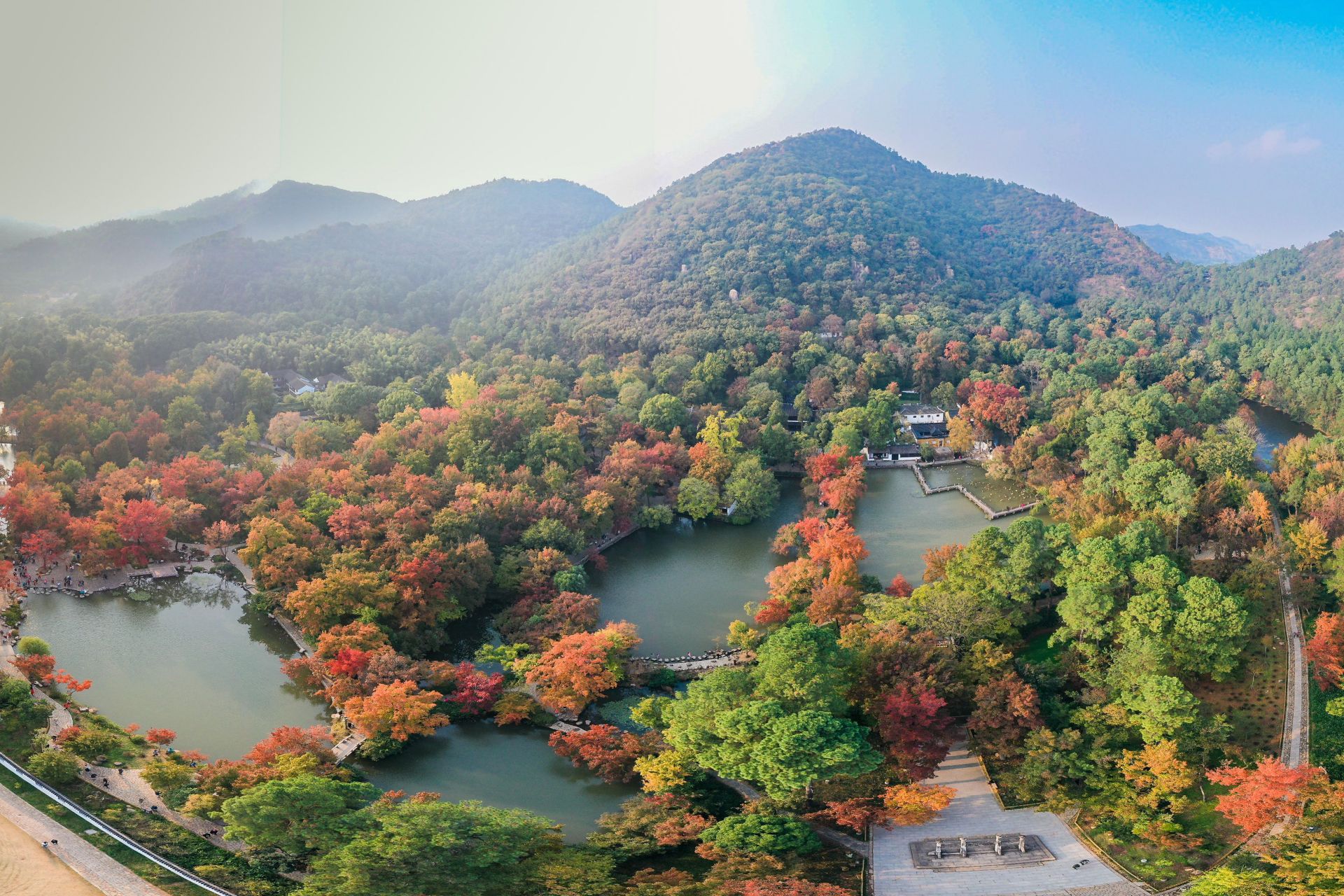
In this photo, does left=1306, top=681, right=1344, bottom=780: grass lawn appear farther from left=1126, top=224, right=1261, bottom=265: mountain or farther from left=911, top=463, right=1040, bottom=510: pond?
left=1126, top=224, right=1261, bottom=265: mountain

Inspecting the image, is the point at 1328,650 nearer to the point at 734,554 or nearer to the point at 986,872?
the point at 986,872

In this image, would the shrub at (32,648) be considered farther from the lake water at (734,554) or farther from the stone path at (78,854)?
the lake water at (734,554)

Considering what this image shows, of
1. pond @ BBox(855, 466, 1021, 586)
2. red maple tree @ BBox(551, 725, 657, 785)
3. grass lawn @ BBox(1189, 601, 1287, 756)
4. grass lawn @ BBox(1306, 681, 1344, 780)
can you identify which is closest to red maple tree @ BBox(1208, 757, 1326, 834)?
grass lawn @ BBox(1306, 681, 1344, 780)

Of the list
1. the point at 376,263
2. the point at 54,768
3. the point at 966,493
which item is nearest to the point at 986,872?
the point at 54,768

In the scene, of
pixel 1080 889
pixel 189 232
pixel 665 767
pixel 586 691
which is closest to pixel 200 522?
pixel 586 691

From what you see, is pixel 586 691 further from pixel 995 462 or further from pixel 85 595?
pixel 995 462

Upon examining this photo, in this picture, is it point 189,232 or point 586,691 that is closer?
point 586,691
